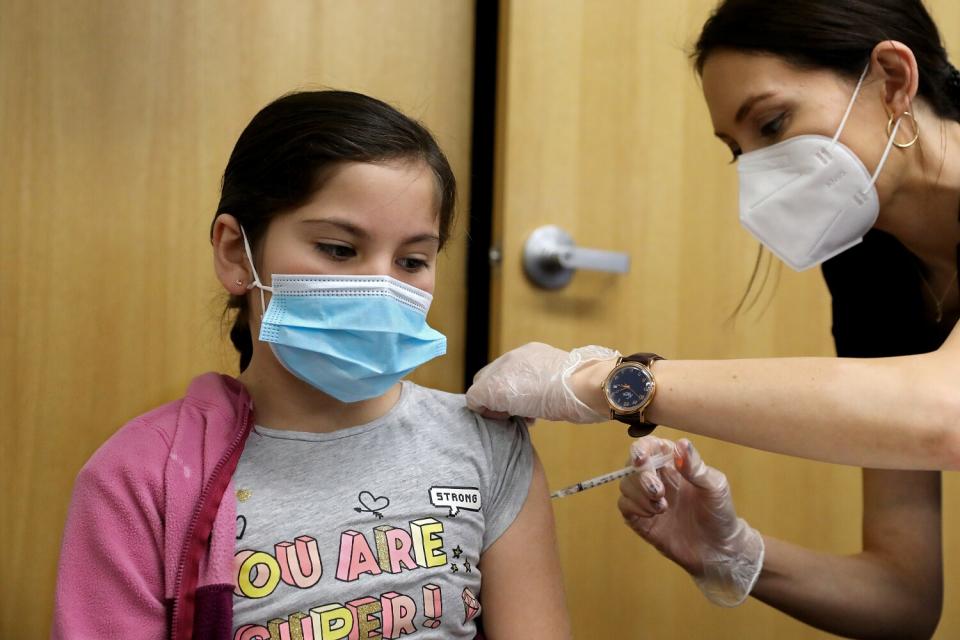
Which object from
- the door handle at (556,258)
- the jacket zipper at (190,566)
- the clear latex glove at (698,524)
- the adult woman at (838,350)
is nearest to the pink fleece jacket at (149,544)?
the jacket zipper at (190,566)

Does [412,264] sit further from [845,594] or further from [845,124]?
[845,594]

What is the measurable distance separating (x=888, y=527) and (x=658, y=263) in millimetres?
609

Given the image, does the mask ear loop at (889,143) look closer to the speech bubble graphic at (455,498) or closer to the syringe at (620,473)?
the syringe at (620,473)

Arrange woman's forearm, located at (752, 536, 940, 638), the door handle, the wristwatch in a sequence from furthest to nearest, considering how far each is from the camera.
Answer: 1. the door handle
2. woman's forearm, located at (752, 536, 940, 638)
3. the wristwatch

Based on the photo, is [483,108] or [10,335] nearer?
[10,335]

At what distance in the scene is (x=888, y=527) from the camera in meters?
1.47

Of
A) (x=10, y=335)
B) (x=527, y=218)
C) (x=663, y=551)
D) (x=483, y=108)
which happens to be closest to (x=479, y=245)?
(x=527, y=218)

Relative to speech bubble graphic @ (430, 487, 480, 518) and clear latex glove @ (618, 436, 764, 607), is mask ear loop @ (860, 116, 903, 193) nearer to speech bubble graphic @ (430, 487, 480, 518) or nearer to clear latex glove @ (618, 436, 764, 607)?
clear latex glove @ (618, 436, 764, 607)

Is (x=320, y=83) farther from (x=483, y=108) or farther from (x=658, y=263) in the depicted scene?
(x=658, y=263)

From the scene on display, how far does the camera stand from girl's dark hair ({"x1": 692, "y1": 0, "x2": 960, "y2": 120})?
4.11 ft

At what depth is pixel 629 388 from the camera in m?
1.06

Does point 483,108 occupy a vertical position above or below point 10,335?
above

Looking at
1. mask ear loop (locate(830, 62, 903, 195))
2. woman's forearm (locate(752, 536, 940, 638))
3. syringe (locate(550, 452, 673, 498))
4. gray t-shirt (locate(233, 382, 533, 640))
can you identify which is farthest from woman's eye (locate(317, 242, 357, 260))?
woman's forearm (locate(752, 536, 940, 638))

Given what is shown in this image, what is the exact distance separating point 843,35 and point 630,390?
606 millimetres
